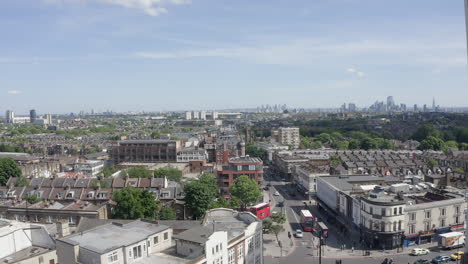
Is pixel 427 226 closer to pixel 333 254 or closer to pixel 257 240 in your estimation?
pixel 333 254

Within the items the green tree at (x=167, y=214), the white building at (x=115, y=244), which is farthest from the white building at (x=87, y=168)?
the white building at (x=115, y=244)

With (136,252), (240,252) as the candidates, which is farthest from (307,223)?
(136,252)

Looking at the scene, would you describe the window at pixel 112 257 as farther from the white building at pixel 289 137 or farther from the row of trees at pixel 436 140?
the white building at pixel 289 137

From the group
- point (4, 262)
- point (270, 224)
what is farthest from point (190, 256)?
point (270, 224)

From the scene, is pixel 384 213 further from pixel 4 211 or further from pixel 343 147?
pixel 343 147

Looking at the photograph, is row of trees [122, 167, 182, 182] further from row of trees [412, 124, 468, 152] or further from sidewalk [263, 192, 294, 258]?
row of trees [412, 124, 468, 152]

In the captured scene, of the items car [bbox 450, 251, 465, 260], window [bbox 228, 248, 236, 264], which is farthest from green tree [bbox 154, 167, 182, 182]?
car [bbox 450, 251, 465, 260]

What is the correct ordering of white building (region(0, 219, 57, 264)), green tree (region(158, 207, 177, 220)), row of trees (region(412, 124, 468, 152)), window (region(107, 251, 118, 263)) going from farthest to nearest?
row of trees (region(412, 124, 468, 152)), green tree (region(158, 207, 177, 220)), white building (region(0, 219, 57, 264)), window (region(107, 251, 118, 263))
